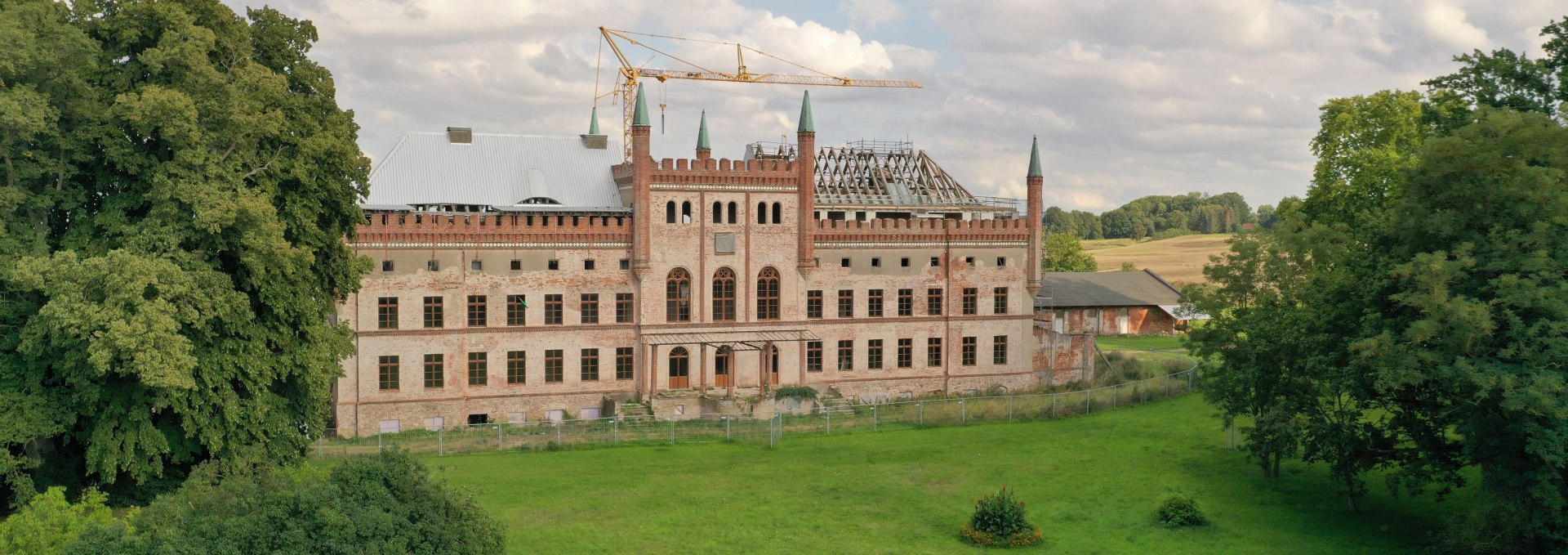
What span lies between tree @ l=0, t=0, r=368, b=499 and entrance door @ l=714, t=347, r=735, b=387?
2158 cm

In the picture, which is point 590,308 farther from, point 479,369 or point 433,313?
point 433,313

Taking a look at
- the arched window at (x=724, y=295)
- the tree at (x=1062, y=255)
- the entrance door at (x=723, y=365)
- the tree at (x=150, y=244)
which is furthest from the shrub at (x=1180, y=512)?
the tree at (x=1062, y=255)

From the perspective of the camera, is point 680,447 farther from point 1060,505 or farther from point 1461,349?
point 1461,349

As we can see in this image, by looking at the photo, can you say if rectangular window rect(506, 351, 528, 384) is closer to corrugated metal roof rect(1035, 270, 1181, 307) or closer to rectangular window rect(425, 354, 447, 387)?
rectangular window rect(425, 354, 447, 387)

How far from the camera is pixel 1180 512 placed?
113 ft

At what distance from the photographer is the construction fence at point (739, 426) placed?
44.2m

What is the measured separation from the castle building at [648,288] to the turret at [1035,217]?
0.39 feet

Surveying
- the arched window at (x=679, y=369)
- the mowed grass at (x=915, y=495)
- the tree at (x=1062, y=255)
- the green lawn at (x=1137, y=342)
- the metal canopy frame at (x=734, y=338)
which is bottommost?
the mowed grass at (x=915, y=495)

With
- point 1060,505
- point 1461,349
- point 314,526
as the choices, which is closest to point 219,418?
point 314,526

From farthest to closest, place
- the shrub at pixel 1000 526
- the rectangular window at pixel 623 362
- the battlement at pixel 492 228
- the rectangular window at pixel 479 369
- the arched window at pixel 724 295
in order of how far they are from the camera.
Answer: the arched window at pixel 724 295
the rectangular window at pixel 623 362
the rectangular window at pixel 479 369
the battlement at pixel 492 228
the shrub at pixel 1000 526

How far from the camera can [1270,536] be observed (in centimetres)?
3347

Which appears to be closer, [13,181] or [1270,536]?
[13,181]

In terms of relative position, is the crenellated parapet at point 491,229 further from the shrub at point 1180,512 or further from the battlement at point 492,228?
the shrub at point 1180,512

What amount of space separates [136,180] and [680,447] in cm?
2102
